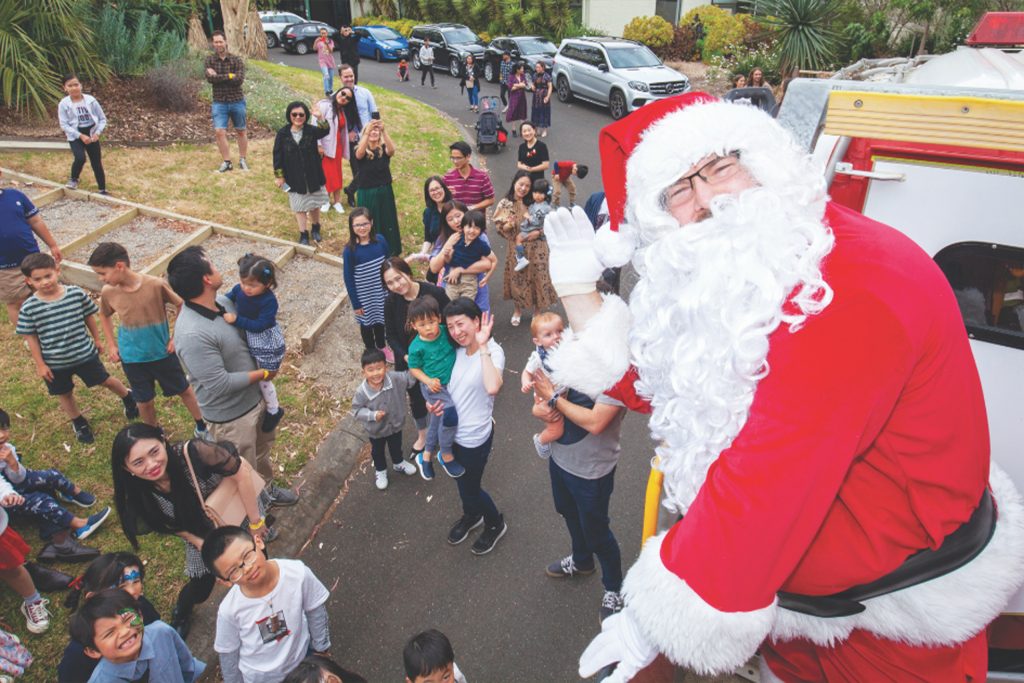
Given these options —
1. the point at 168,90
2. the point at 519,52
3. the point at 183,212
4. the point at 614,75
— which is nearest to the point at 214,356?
the point at 183,212

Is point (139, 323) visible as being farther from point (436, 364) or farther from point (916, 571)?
point (916, 571)

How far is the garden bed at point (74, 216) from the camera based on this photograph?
7.80 m

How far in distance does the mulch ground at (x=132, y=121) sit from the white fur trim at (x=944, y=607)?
12.7 m

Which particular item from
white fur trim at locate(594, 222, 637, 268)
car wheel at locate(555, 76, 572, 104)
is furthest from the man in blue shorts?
car wheel at locate(555, 76, 572, 104)

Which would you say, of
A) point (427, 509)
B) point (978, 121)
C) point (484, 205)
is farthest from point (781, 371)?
point (484, 205)

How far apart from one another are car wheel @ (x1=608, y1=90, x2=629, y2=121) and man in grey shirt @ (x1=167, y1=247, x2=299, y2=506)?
44.7 feet

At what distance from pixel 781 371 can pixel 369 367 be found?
3489 mm

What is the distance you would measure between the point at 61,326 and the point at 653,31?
23.2m

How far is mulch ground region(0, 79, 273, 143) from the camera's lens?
422 inches

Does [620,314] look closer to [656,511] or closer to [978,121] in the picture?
[656,511]

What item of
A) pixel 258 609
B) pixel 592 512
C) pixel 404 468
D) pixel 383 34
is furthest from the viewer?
pixel 383 34

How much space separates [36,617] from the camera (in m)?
3.83

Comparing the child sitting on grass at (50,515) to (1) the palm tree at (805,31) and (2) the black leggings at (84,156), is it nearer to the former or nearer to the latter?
(2) the black leggings at (84,156)

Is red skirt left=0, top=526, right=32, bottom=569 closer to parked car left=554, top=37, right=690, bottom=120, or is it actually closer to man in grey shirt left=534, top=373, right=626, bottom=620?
man in grey shirt left=534, top=373, right=626, bottom=620
